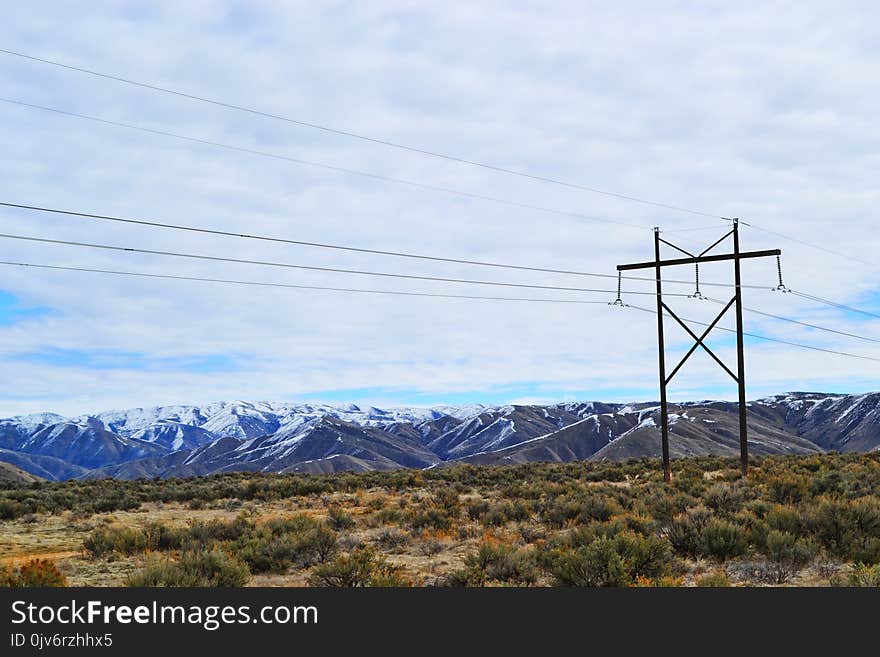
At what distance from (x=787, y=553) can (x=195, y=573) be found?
11.3 m

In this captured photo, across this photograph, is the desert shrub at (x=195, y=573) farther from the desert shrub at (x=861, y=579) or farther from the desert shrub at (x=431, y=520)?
the desert shrub at (x=861, y=579)

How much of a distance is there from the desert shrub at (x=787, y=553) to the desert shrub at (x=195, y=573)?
993cm

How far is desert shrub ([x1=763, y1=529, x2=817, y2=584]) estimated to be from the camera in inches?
507

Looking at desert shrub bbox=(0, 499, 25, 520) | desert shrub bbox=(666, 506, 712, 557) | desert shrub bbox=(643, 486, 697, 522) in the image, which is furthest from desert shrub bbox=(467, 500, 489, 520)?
desert shrub bbox=(0, 499, 25, 520)

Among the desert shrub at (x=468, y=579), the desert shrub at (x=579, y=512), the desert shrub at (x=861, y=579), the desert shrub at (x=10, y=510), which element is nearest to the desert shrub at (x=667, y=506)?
the desert shrub at (x=579, y=512)

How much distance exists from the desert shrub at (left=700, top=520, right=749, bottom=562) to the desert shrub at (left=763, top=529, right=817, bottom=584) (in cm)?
54

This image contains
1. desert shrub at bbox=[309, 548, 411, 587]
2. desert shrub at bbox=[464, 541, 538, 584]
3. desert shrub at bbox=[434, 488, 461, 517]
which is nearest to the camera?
desert shrub at bbox=[309, 548, 411, 587]

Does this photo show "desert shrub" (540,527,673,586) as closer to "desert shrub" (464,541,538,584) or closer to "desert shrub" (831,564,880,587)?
"desert shrub" (464,541,538,584)

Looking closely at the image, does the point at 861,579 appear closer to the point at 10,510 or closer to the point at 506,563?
the point at 506,563

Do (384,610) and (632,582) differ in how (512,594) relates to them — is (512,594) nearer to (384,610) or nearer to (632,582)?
(384,610)

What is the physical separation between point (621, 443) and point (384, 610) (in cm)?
16834

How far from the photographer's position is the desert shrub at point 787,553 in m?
12.9

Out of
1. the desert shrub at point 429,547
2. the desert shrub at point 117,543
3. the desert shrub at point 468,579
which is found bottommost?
the desert shrub at point 429,547

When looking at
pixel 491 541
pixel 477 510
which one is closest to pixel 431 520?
pixel 477 510
